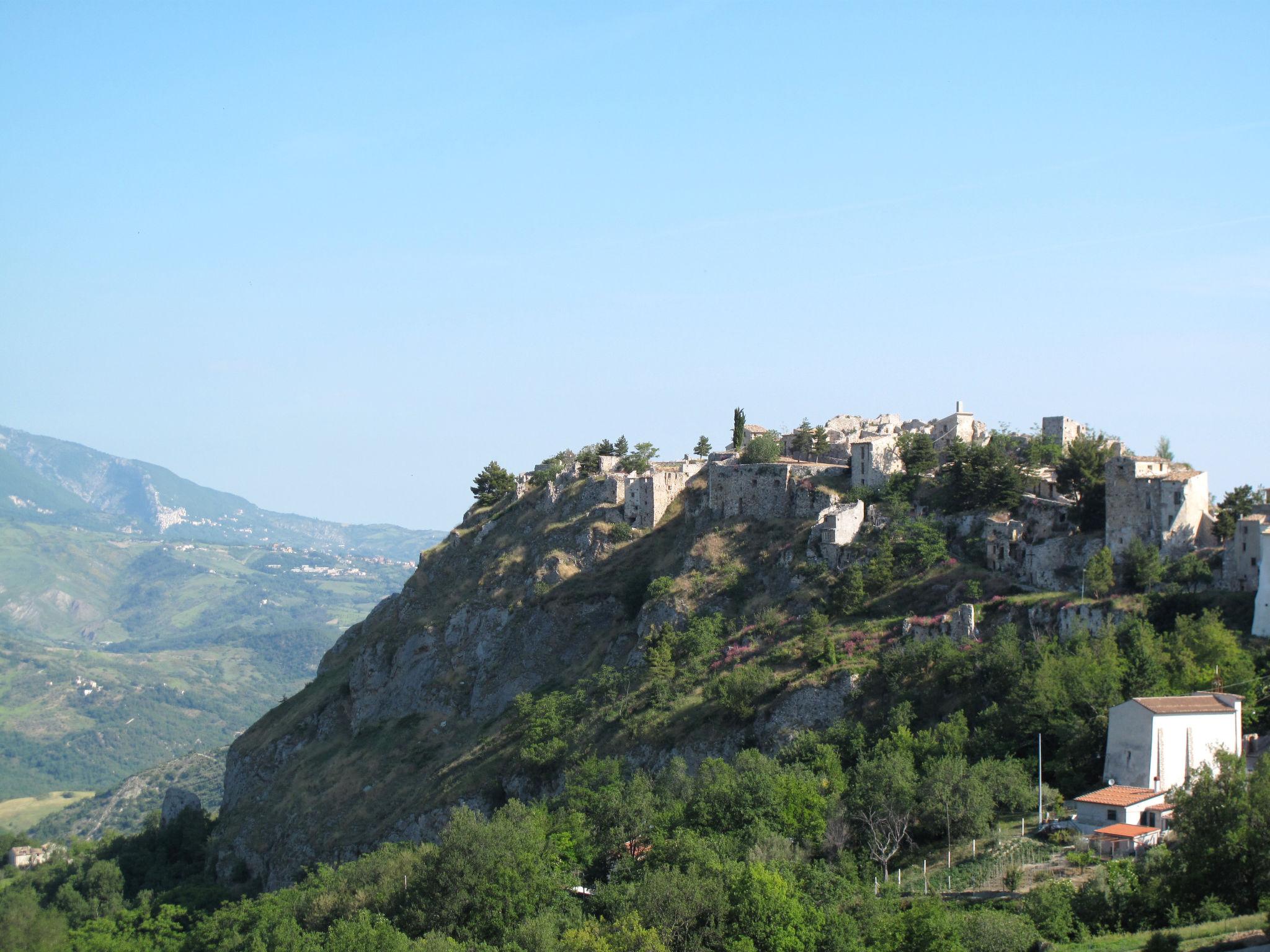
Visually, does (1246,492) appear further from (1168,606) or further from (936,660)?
(936,660)

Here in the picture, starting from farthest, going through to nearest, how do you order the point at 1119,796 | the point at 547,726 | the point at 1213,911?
1. the point at 547,726
2. the point at 1119,796
3. the point at 1213,911

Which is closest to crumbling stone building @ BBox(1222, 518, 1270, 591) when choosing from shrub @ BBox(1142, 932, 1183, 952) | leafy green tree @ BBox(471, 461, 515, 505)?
shrub @ BBox(1142, 932, 1183, 952)

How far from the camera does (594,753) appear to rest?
Answer: 70.6m

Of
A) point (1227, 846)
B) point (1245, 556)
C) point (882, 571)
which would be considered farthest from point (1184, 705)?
point (882, 571)

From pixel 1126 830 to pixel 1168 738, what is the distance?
5.14m

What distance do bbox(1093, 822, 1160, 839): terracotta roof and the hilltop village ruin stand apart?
43.8 ft

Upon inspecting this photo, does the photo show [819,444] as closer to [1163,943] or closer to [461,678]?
[461,678]

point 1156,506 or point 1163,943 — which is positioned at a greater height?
point 1156,506

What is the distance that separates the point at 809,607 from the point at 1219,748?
1015 inches

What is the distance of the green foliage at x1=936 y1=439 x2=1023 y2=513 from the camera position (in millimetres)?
69500

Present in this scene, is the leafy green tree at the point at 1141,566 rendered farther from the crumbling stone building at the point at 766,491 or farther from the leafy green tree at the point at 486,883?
the leafy green tree at the point at 486,883

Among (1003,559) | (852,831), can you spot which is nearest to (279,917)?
(852,831)

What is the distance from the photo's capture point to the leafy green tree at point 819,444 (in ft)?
282

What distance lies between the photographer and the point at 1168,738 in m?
51.5
